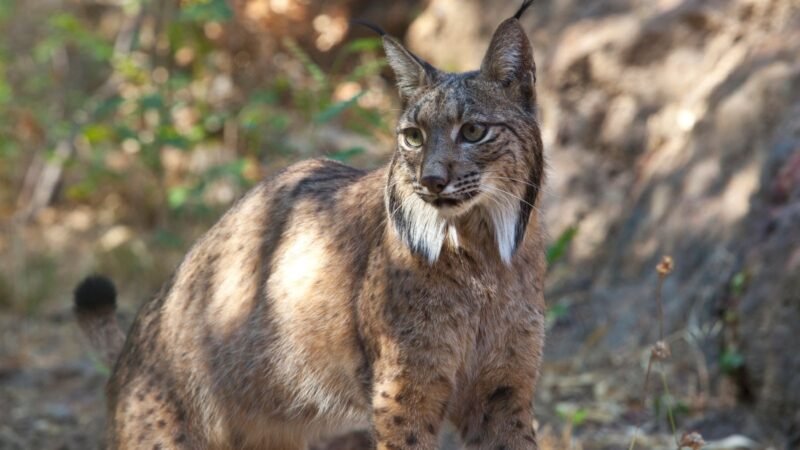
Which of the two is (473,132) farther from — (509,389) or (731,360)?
(731,360)

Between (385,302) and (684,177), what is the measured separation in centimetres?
377

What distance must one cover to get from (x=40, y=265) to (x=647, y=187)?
5204 mm

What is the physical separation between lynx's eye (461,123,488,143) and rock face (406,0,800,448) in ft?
6.98

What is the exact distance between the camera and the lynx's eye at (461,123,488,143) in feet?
12.8

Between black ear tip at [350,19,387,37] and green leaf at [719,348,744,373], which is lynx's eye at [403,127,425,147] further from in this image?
green leaf at [719,348,744,373]

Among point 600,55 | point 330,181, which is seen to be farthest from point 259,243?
point 600,55

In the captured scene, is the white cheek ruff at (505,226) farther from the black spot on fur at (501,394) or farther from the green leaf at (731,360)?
the green leaf at (731,360)

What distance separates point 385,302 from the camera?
4.14m

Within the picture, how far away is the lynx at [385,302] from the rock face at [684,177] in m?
1.80

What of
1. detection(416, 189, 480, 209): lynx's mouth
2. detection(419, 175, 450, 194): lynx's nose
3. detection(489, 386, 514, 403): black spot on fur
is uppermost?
detection(419, 175, 450, 194): lynx's nose

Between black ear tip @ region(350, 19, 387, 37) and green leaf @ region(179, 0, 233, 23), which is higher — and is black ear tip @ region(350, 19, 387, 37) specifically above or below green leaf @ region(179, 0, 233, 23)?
above

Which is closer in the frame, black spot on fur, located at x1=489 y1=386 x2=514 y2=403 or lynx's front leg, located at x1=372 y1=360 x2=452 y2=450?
lynx's front leg, located at x1=372 y1=360 x2=452 y2=450

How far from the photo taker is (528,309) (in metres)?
4.19

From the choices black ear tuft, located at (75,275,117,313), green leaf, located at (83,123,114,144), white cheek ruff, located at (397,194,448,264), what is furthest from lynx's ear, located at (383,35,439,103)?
green leaf, located at (83,123,114,144)
